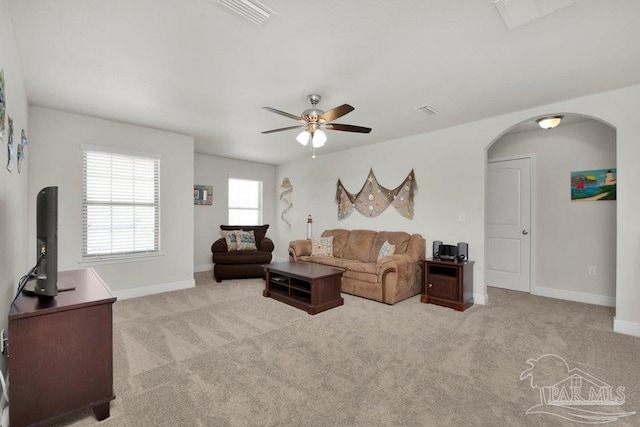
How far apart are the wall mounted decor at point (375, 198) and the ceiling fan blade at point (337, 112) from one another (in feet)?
7.39

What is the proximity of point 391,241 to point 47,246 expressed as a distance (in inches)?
159

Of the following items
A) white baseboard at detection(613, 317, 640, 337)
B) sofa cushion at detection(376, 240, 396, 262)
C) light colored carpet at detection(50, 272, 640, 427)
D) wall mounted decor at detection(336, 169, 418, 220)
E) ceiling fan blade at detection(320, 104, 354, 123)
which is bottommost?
light colored carpet at detection(50, 272, 640, 427)

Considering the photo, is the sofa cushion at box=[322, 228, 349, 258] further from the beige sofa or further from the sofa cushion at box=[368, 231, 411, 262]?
the sofa cushion at box=[368, 231, 411, 262]

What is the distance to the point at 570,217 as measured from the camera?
4.09 metres

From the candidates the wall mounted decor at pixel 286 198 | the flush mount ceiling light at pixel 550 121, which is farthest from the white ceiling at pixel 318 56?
the wall mounted decor at pixel 286 198

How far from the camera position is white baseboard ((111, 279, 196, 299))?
409 cm

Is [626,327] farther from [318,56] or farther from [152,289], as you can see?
[152,289]

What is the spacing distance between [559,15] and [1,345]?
389cm

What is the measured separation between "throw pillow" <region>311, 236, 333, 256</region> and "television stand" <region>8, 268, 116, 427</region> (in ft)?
11.9

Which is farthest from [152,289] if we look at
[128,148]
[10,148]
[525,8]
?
[525,8]

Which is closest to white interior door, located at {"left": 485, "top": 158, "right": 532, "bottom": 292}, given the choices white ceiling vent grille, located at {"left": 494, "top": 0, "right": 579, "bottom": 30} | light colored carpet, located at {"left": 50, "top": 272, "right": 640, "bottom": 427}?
light colored carpet, located at {"left": 50, "top": 272, "right": 640, "bottom": 427}

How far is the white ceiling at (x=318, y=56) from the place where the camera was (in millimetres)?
1856

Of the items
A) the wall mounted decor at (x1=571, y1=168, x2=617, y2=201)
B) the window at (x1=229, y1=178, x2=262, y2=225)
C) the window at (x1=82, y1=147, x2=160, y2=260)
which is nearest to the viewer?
the wall mounted decor at (x1=571, y1=168, x2=617, y2=201)

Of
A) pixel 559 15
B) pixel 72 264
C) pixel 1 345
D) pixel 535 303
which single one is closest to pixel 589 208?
pixel 535 303
